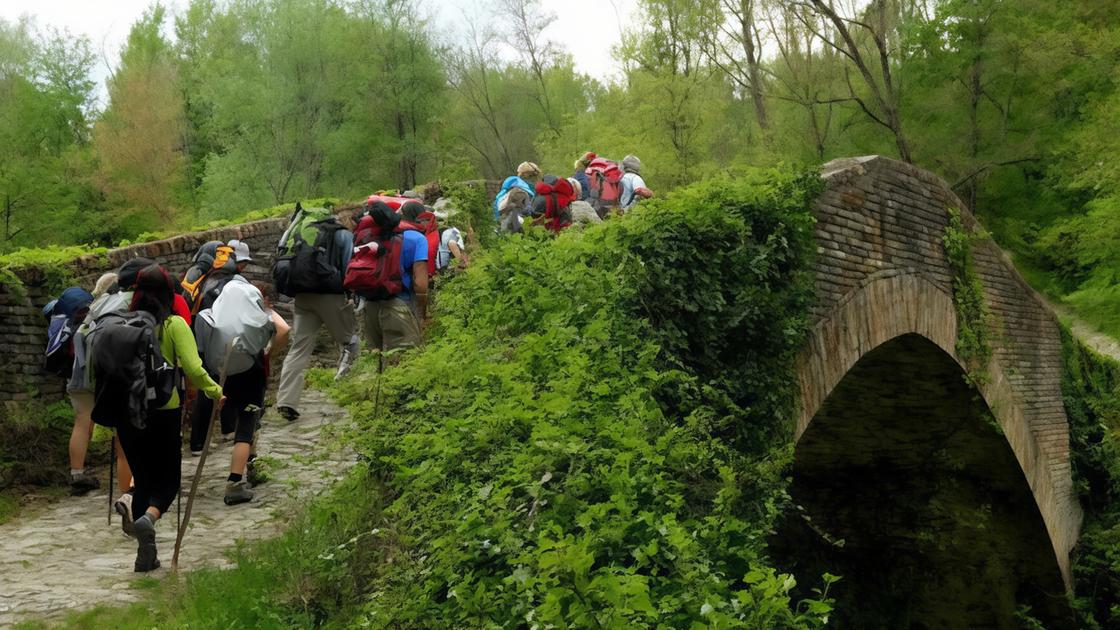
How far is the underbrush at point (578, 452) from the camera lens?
9.74 feet

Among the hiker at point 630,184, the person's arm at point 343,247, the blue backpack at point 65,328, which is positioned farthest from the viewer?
the hiker at point 630,184

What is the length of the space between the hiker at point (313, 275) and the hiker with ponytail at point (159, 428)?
2084 millimetres

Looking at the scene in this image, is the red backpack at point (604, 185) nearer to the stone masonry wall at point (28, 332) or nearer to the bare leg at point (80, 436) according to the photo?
the stone masonry wall at point (28, 332)

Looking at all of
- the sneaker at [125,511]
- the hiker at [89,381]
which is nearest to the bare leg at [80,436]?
the hiker at [89,381]

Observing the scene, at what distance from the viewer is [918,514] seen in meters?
12.1

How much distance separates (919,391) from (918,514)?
8.95 ft

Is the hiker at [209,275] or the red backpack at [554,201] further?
the red backpack at [554,201]

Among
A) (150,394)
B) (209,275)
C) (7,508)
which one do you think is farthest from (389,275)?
(7,508)

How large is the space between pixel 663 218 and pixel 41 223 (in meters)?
25.7

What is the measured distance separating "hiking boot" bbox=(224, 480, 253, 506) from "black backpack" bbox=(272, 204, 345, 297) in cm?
161

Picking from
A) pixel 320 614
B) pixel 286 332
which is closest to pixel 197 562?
pixel 320 614

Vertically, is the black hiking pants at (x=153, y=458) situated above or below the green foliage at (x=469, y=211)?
below

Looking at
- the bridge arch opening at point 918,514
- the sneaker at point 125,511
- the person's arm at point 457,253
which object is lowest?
the bridge arch opening at point 918,514

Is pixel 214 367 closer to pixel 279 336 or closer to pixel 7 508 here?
pixel 279 336
